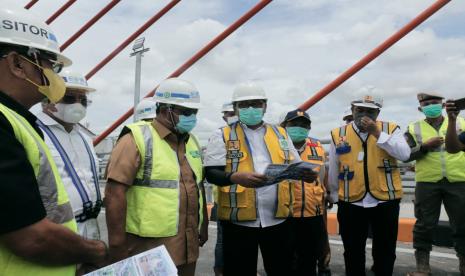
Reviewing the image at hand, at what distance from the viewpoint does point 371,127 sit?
326cm

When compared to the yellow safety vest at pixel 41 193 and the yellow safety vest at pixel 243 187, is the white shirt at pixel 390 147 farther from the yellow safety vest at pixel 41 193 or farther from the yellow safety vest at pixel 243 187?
the yellow safety vest at pixel 41 193

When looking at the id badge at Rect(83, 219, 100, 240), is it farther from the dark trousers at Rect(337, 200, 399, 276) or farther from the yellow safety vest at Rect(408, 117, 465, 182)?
the yellow safety vest at Rect(408, 117, 465, 182)

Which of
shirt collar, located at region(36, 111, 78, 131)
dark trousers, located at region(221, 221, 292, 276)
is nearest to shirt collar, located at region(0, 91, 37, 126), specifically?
shirt collar, located at region(36, 111, 78, 131)

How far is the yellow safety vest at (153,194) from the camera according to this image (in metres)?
2.23

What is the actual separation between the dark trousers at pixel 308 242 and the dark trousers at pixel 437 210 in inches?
38.5

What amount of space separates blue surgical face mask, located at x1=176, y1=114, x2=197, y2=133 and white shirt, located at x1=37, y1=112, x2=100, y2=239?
0.54 m

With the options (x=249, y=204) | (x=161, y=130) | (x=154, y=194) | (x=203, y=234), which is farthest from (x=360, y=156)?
(x=154, y=194)

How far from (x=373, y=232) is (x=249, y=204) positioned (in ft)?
4.10

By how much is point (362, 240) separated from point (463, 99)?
1403 millimetres

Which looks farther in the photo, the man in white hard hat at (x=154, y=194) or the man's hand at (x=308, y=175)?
the man's hand at (x=308, y=175)

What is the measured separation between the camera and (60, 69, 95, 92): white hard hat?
249cm

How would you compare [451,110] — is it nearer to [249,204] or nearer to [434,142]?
[434,142]

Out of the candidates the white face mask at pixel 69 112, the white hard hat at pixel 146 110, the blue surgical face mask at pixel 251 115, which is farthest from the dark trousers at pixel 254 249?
the white hard hat at pixel 146 110

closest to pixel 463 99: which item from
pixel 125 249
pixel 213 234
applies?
pixel 125 249
